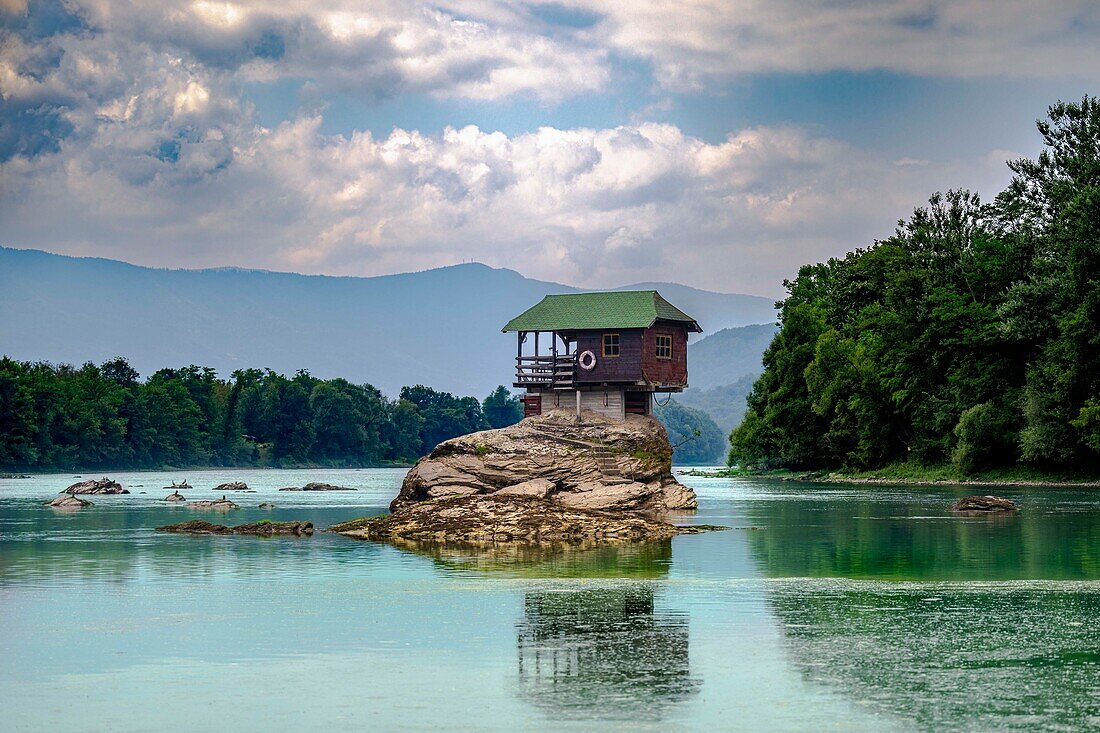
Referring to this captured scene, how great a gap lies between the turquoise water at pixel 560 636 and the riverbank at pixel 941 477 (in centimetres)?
4396

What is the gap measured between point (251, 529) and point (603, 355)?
25.4 metres

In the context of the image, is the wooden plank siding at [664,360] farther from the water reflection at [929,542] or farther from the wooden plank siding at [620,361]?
the water reflection at [929,542]

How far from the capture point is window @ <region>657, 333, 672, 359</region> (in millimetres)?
73250

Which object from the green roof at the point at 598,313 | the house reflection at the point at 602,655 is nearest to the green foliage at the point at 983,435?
the green roof at the point at 598,313

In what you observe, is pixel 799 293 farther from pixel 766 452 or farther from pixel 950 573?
pixel 950 573

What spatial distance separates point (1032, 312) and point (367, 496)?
159 feet

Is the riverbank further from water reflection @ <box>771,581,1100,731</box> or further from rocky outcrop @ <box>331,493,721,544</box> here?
water reflection @ <box>771,581,1100,731</box>

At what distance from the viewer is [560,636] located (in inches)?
953

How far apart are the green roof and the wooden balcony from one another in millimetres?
1712

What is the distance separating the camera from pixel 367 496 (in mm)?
96688

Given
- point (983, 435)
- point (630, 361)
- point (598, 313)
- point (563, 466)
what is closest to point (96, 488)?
point (598, 313)

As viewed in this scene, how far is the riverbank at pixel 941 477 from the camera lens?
87250 millimetres

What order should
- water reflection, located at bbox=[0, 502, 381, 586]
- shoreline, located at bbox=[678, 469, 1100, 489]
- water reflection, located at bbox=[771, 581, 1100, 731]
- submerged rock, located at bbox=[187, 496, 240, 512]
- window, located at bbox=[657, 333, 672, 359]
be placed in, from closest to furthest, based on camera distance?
water reflection, located at bbox=[771, 581, 1100, 731]
water reflection, located at bbox=[0, 502, 381, 586]
window, located at bbox=[657, 333, 672, 359]
submerged rock, located at bbox=[187, 496, 240, 512]
shoreline, located at bbox=[678, 469, 1100, 489]

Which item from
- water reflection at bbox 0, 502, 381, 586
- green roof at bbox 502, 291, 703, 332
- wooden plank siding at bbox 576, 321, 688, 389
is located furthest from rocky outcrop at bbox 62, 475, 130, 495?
wooden plank siding at bbox 576, 321, 688, 389
